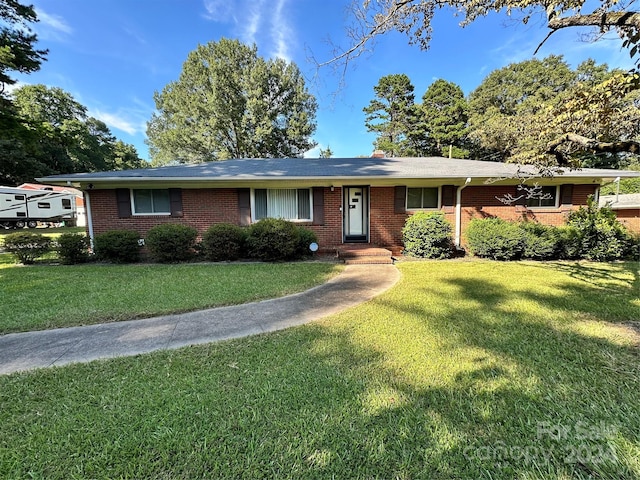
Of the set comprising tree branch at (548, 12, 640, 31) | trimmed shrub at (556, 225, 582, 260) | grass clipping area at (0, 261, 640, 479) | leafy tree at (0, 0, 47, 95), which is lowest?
grass clipping area at (0, 261, 640, 479)

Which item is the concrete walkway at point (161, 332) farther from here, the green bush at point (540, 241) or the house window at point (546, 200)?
the house window at point (546, 200)

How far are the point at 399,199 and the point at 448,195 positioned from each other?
1633mm

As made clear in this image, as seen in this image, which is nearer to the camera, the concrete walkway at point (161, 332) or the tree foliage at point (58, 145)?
the concrete walkway at point (161, 332)

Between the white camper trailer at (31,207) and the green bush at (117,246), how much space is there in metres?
18.0

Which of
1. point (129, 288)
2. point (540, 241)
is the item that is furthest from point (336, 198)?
point (129, 288)

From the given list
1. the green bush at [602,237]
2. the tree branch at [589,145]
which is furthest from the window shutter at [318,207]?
the green bush at [602,237]

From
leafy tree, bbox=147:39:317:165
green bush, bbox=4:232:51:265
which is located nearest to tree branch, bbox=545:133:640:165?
green bush, bbox=4:232:51:265

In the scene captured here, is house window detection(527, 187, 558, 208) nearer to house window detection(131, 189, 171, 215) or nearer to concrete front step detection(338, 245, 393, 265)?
concrete front step detection(338, 245, 393, 265)

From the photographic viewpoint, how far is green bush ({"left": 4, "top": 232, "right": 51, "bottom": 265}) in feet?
24.4

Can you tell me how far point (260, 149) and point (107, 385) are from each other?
21902 millimetres

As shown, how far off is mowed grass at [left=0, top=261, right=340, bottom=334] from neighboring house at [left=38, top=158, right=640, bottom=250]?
6.56ft

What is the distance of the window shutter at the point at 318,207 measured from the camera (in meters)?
8.86

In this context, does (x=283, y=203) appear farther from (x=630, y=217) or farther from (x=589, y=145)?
(x=630, y=217)

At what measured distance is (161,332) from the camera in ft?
11.1
